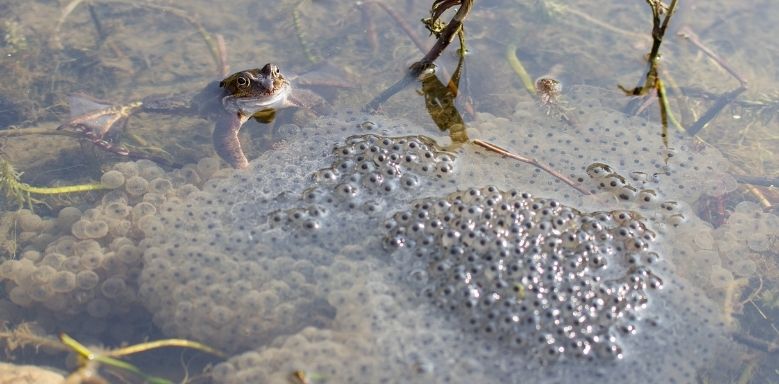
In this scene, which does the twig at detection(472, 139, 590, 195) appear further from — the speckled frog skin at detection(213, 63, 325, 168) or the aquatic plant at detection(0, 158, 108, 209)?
the aquatic plant at detection(0, 158, 108, 209)

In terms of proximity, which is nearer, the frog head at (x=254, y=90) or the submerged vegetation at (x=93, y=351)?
the submerged vegetation at (x=93, y=351)

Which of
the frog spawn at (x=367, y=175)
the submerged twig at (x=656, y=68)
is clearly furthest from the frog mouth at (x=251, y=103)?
the submerged twig at (x=656, y=68)

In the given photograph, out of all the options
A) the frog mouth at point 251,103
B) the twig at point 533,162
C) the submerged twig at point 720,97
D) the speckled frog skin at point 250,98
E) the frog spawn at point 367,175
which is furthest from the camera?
the submerged twig at point 720,97

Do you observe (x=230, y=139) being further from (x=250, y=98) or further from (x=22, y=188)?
(x=22, y=188)

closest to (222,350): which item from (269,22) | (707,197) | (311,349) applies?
(311,349)

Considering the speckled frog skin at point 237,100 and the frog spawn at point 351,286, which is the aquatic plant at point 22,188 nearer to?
the frog spawn at point 351,286

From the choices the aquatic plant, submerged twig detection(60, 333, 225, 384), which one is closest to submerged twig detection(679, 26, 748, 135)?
submerged twig detection(60, 333, 225, 384)

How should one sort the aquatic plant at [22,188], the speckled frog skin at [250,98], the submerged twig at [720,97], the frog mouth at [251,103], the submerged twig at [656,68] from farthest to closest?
the submerged twig at [720,97]
the frog mouth at [251,103]
the speckled frog skin at [250,98]
the aquatic plant at [22,188]
the submerged twig at [656,68]

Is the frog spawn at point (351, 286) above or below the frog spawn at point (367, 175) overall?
below

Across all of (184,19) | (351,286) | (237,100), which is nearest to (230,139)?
(237,100)
